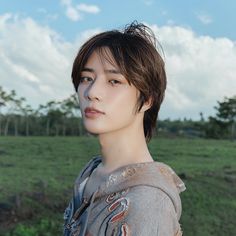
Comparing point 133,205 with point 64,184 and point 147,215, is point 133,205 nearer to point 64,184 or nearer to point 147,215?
point 147,215

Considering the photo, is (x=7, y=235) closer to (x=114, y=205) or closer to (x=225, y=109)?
(x=114, y=205)

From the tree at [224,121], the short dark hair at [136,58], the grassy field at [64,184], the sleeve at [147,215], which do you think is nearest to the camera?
the sleeve at [147,215]

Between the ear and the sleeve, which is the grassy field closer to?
the ear

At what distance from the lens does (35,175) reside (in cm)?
657

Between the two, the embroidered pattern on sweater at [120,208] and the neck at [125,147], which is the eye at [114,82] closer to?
the neck at [125,147]

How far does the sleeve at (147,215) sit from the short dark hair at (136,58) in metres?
0.22

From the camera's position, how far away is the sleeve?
101 centimetres

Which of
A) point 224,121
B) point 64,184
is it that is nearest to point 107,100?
point 64,184

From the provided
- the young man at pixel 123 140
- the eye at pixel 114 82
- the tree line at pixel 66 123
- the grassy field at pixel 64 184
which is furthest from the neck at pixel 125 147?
the tree line at pixel 66 123

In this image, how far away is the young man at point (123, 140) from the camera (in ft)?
3.39

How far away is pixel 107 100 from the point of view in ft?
3.74

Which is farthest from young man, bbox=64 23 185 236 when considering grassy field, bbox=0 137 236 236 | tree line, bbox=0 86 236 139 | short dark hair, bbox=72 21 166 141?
tree line, bbox=0 86 236 139

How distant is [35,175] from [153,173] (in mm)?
5613

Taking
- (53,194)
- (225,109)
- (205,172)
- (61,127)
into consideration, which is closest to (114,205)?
(53,194)
